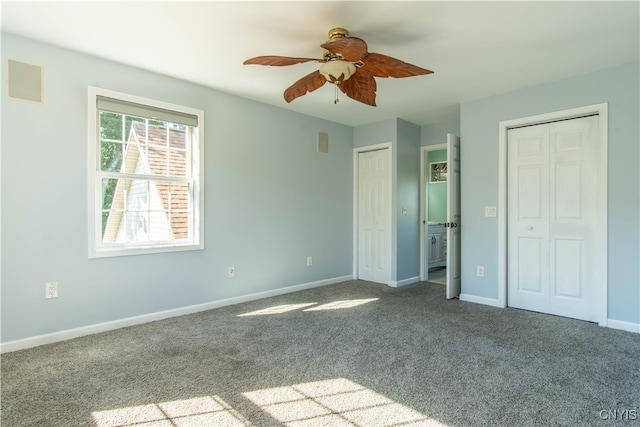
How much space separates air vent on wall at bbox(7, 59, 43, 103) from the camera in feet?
8.46

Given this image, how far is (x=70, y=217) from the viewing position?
283cm

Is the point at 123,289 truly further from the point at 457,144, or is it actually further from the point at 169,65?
the point at 457,144

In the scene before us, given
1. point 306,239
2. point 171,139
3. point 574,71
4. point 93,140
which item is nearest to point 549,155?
point 574,71

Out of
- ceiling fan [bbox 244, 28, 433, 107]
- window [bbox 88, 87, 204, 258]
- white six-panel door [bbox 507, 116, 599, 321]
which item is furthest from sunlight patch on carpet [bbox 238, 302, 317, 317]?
white six-panel door [bbox 507, 116, 599, 321]

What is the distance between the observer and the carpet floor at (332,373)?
1807mm

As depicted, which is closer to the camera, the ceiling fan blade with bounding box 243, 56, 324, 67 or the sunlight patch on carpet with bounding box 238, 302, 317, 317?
the ceiling fan blade with bounding box 243, 56, 324, 67

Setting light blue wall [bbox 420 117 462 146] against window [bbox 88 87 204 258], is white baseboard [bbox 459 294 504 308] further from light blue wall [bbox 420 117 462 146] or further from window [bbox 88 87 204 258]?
window [bbox 88 87 204 258]

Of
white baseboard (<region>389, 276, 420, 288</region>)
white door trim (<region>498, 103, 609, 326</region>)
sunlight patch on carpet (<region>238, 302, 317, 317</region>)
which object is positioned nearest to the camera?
white door trim (<region>498, 103, 609, 326</region>)

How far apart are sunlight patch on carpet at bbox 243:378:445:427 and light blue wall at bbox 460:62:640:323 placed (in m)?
2.56

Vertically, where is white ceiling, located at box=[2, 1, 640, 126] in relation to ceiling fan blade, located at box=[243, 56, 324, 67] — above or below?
above

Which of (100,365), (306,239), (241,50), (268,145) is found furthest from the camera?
(306,239)

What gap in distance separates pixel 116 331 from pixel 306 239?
2.44 meters

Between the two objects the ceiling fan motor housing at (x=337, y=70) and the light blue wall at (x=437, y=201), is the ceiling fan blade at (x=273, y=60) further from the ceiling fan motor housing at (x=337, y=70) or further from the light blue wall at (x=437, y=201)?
the light blue wall at (x=437, y=201)

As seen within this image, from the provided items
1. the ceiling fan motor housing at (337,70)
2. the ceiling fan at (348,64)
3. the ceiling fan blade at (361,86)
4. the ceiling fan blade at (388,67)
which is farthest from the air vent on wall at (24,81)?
the ceiling fan blade at (388,67)
